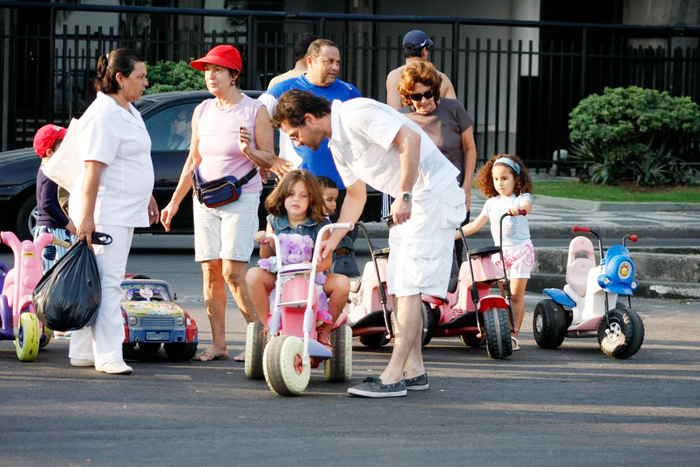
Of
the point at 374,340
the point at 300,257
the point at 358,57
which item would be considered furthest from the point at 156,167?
the point at 358,57

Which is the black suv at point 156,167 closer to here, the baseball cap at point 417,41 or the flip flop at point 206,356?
the baseball cap at point 417,41

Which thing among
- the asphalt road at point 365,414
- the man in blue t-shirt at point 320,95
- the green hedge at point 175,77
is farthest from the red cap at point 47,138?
the green hedge at point 175,77

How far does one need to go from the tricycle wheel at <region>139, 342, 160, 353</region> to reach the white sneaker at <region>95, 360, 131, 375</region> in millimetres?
417

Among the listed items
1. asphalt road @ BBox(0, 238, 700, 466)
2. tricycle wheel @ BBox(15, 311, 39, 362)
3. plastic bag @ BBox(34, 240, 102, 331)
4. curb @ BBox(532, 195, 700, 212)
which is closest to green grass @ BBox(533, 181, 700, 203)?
curb @ BBox(532, 195, 700, 212)

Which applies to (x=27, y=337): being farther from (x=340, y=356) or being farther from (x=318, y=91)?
(x=318, y=91)

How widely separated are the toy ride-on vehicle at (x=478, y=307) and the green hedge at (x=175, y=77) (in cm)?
1065

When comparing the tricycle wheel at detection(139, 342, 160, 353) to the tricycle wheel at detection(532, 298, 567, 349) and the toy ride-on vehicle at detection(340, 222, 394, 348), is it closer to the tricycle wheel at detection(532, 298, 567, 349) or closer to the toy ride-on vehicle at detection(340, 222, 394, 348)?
the toy ride-on vehicle at detection(340, 222, 394, 348)

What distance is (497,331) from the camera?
25.2ft

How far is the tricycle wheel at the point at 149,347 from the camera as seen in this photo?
24.4 feet

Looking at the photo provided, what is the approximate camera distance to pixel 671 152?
800 inches

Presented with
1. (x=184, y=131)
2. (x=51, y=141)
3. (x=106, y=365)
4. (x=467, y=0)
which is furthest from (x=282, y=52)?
(x=106, y=365)

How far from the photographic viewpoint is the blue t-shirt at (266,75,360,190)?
25.1 feet

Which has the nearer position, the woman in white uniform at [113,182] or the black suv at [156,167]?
the woman in white uniform at [113,182]

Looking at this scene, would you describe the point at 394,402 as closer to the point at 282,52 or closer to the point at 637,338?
the point at 637,338
